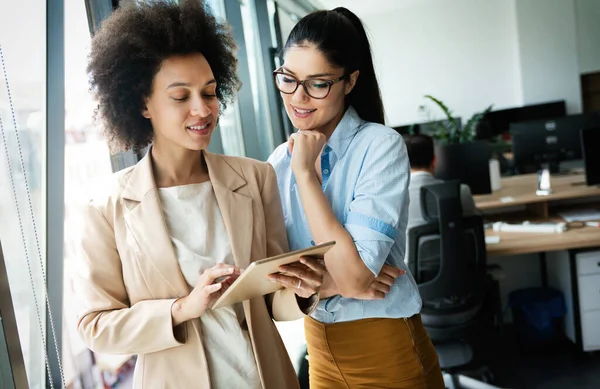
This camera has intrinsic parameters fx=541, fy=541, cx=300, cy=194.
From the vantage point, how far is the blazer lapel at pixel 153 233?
3.67 feet

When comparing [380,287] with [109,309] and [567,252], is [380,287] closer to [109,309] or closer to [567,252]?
[109,309]

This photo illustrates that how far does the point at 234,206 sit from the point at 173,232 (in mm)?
144

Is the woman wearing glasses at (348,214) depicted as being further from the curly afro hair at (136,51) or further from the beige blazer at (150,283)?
the curly afro hair at (136,51)

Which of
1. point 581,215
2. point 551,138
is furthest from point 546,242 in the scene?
point 551,138

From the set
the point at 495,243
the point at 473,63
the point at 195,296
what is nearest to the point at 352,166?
the point at 195,296

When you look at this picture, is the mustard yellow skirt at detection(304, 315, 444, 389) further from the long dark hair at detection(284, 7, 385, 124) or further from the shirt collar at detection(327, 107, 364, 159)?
the long dark hair at detection(284, 7, 385, 124)

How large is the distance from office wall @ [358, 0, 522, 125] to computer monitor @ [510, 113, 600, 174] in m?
4.02

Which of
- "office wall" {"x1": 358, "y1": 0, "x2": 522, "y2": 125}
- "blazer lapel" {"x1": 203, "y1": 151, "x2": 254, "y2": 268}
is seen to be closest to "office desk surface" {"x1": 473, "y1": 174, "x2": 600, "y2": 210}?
"blazer lapel" {"x1": 203, "y1": 151, "x2": 254, "y2": 268}

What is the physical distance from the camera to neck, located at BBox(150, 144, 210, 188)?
1224mm

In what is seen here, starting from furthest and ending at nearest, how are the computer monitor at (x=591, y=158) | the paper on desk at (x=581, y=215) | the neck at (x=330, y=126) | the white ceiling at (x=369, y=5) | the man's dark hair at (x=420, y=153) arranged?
the white ceiling at (x=369, y=5), the computer monitor at (x=591, y=158), the paper on desk at (x=581, y=215), the man's dark hair at (x=420, y=153), the neck at (x=330, y=126)

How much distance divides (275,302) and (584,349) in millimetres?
2975

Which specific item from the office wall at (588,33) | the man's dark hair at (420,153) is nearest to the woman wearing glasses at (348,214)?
the man's dark hair at (420,153)

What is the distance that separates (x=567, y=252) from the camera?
3.48 metres

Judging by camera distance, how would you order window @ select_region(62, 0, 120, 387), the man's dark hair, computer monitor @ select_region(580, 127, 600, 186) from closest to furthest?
window @ select_region(62, 0, 120, 387)
the man's dark hair
computer monitor @ select_region(580, 127, 600, 186)
